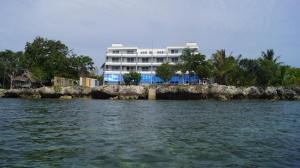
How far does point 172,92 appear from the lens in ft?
289

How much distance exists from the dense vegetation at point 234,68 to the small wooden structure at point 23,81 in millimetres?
36838

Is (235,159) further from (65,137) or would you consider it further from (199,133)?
(65,137)

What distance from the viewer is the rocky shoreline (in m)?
86.7

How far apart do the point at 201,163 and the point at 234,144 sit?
4.56 m

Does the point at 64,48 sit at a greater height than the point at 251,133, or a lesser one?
greater

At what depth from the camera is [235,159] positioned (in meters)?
13.3

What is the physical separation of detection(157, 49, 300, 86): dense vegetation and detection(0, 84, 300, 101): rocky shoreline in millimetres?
4193

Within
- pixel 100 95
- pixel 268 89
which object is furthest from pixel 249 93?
pixel 100 95

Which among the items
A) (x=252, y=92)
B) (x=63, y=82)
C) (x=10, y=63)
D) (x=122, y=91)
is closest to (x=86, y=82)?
(x=63, y=82)

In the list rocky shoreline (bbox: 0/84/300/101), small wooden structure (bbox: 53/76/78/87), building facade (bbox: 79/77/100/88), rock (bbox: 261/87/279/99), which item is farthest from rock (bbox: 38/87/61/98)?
rock (bbox: 261/87/279/99)

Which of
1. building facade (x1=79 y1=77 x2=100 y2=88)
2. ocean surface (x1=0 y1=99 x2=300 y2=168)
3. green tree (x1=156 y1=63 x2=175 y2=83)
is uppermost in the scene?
green tree (x1=156 y1=63 x2=175 y2=83)

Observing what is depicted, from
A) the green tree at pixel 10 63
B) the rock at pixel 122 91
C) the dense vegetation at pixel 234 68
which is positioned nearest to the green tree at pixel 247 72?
the dense vegetation at pixel 234 68

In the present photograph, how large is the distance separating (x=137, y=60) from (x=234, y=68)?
40.7m

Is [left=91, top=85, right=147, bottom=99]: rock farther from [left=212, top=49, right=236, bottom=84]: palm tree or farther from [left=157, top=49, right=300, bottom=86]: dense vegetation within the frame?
[left=212, top=49, right=236, bottom=84]: palm tree
